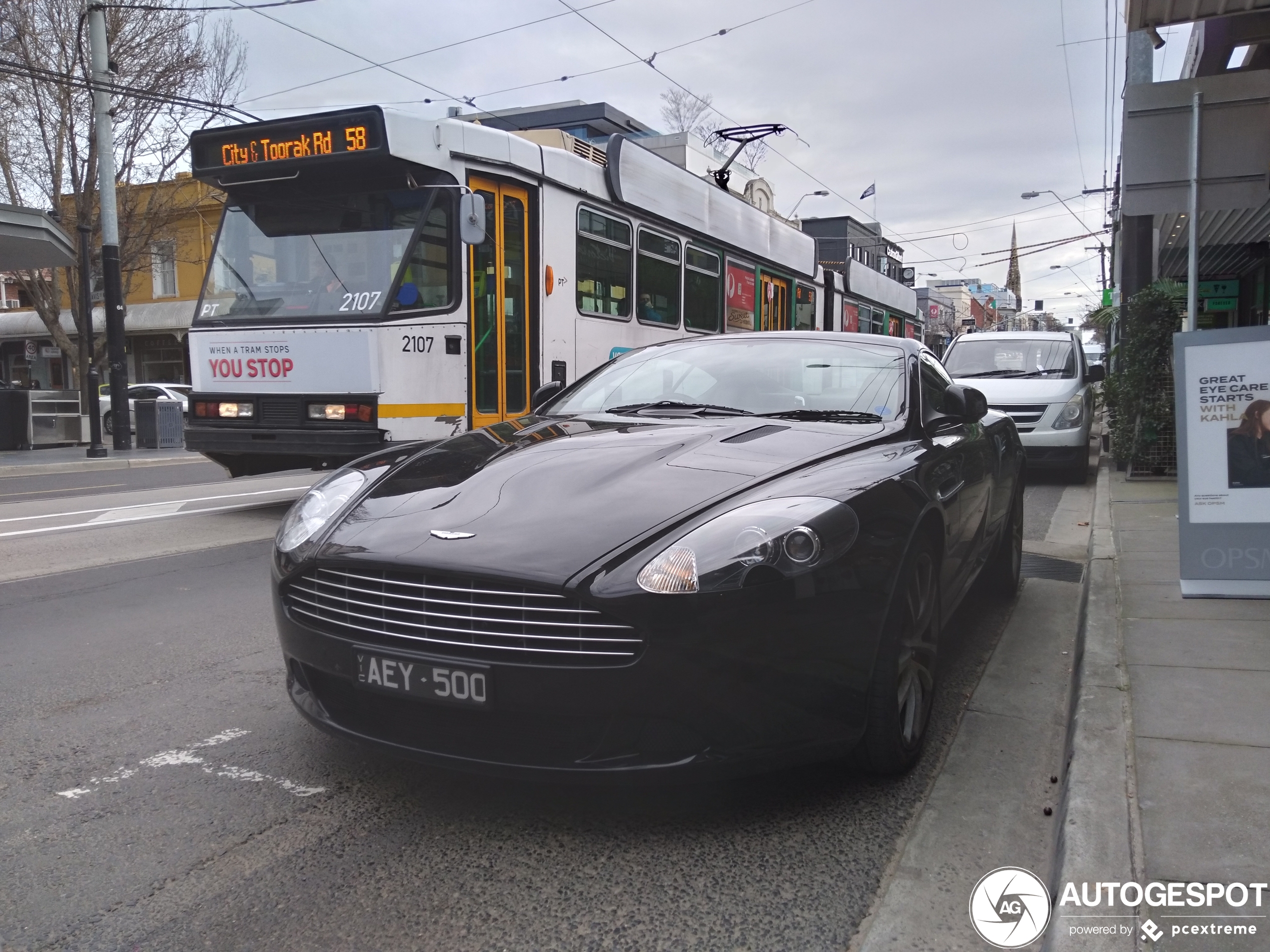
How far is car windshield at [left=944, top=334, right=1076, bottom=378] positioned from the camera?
12242 mm

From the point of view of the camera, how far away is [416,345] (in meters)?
8.08

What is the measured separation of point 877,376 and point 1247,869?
2.34 metres

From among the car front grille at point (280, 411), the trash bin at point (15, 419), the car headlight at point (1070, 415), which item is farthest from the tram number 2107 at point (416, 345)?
the trash bin at point (15, 419)

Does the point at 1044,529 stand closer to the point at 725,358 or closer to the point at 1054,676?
the point at 1054,676

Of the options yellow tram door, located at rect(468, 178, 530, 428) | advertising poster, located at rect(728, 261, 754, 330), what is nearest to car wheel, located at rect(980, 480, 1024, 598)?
yellow tram door, located at rect(468, 178, 530, 428)

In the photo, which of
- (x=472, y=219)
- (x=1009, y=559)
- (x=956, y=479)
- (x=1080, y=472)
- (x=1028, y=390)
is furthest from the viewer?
(x=1080, y=472)

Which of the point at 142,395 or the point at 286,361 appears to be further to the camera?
the point at 142,395

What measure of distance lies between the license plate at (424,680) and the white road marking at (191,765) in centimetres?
62

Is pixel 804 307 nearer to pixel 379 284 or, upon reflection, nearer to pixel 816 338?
pixel 379 284

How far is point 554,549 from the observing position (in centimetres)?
273

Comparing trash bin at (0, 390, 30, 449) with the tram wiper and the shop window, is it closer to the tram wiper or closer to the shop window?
the shop window

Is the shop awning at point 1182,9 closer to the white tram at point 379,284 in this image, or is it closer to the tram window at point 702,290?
the white tram at point 379,284

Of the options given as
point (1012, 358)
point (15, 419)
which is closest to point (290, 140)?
point (1012, 358)

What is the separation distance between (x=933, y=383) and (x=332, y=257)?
5.46 meters
